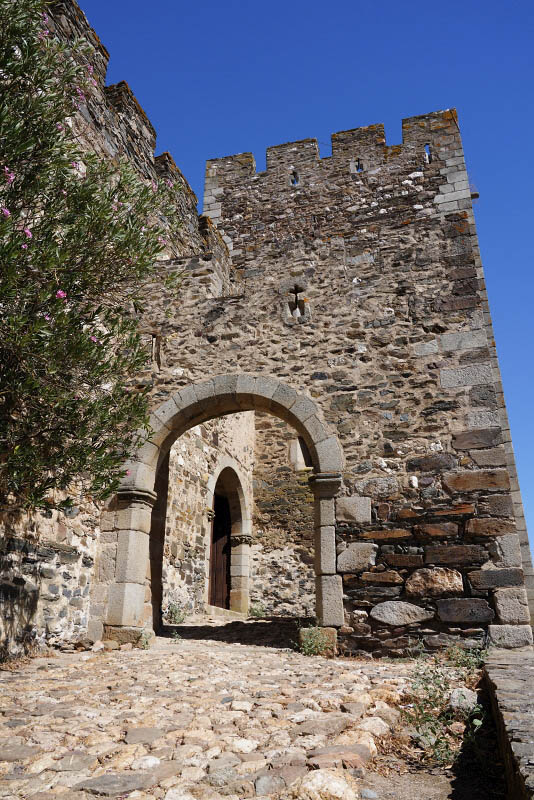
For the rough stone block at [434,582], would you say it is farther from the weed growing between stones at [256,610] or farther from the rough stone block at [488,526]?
the weed growing between stones at [256,610]

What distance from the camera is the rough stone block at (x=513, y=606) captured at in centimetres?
516

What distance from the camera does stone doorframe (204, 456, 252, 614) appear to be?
11.2 meters

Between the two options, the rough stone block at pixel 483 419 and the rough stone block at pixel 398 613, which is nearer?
the rough stone block at pixel 398 613

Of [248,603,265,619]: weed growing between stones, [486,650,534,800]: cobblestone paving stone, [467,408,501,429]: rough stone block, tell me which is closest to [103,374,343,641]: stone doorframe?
[467,408,501,429]: rough stone block

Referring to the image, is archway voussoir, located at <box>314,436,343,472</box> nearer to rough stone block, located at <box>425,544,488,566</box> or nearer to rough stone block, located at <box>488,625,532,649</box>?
rough stone block, located at <box>425,544,488,566</box>

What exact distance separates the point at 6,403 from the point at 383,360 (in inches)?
145

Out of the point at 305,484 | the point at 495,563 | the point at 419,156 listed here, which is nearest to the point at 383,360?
the point at 495,563

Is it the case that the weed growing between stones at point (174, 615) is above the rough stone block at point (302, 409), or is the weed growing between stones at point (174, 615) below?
below

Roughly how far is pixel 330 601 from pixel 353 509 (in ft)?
2.88

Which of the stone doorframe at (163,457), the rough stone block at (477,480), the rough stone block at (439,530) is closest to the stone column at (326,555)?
the stone doorframe at (163,457)

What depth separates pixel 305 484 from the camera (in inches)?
480

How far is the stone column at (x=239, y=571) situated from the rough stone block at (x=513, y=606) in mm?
6685

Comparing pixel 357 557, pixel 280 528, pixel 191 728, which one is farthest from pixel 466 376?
pixel 280 528

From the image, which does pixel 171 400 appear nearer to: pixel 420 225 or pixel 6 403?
pixel 6 403
